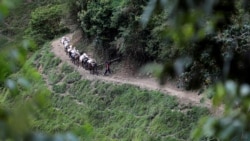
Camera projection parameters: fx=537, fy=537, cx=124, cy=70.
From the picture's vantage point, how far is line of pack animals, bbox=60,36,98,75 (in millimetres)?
17156

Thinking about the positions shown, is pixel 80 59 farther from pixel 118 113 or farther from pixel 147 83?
pixel 118 113

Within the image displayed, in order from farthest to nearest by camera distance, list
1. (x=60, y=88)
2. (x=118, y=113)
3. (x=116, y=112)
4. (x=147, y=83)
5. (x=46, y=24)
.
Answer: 1. (x=46, y=24)
2. (x=60, y=88)
3. (x=147, y=83)
4. (x=116, y=112)
5. (x=118, y=113)

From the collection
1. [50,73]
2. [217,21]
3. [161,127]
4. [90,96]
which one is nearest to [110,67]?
[90,96]

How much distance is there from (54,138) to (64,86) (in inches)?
631

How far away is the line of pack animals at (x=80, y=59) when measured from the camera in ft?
56.3

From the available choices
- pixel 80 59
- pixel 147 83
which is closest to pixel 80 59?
pixel 80 59

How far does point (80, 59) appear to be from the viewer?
17766 mm

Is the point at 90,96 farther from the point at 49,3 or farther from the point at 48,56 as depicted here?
the point at 49,3

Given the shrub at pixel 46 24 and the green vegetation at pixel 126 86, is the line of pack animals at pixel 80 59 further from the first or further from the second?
the shrub at pixel 46 24

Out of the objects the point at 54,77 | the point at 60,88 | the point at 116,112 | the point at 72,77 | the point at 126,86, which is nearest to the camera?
the point at 116,112

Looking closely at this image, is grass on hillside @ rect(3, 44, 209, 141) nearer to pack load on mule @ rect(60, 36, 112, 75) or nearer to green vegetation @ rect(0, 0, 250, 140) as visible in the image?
green vegetation @ rect(0, 0, 250, 140)

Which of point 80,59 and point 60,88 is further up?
point 80,59

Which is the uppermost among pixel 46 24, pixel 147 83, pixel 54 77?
pixel 46 24

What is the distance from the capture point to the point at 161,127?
13078 millimetres
